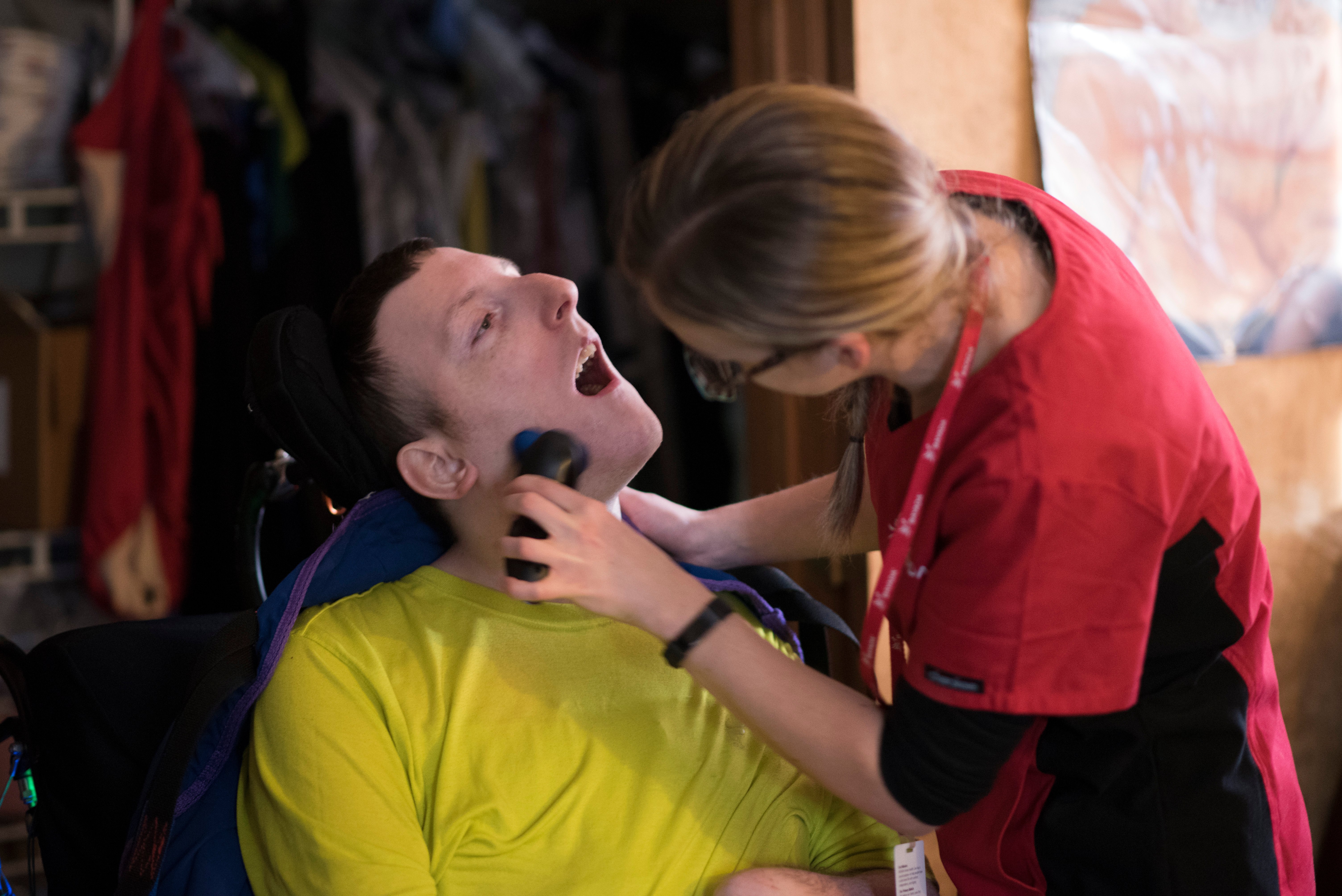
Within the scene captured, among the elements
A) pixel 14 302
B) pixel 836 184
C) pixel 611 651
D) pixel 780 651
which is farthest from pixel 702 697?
pixel 14 302

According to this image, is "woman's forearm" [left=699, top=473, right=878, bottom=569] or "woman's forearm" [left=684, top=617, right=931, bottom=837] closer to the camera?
"woman's forearm" [left=684, top=617, right=931, bottom=837]

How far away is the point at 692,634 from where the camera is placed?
986 millimetres

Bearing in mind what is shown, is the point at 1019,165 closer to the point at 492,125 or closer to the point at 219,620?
the point at 492,125

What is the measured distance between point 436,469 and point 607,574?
490 mm

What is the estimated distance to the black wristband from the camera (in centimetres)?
99

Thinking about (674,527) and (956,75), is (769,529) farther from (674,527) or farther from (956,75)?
(956,75)

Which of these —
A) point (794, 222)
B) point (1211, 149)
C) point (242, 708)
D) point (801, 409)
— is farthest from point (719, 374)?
point (1211, 149)

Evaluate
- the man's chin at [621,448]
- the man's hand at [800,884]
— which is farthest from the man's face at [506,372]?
the man's hand at [800,884]

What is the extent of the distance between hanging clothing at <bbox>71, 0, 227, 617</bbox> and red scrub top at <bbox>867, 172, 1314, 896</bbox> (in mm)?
1951

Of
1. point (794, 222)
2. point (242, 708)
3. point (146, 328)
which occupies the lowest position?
point (242, 708)

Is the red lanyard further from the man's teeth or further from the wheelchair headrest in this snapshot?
the wheelchair headrest

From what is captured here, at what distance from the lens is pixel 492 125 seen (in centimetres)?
279

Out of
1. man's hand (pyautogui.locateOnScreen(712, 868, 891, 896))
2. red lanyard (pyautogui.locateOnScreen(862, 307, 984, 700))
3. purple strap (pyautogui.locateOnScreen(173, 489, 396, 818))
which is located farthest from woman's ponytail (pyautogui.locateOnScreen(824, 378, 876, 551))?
purple strap (pyautogui.locateOnScreen(173, 489, 396, 818))

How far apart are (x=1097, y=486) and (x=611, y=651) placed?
0.74 metres
